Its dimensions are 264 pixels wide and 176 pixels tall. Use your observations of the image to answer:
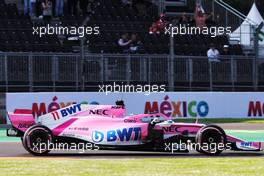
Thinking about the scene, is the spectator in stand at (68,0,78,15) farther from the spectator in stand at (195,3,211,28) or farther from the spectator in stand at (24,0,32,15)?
the spectator in stand at (195,3,211,28)

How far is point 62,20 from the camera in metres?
28.5

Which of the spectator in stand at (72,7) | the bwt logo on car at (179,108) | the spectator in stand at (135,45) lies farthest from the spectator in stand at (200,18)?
the bwt logo on car at (179,108)

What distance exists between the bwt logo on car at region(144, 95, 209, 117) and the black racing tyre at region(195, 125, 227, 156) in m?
10.9

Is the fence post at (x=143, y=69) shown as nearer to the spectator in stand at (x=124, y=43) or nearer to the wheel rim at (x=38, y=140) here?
the spectator in stand at (x=124, y=43)

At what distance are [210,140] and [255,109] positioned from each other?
1277 cm

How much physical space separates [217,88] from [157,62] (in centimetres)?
256

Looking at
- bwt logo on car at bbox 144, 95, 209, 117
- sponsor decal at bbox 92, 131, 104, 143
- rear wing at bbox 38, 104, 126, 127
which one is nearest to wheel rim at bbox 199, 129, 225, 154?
rear wing at bbox 38, 104, 126, 127

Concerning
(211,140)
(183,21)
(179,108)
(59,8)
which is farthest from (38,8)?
(211,140)

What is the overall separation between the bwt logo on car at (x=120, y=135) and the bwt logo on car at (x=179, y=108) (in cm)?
1093

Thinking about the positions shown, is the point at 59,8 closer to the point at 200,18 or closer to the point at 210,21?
the point at 200,18

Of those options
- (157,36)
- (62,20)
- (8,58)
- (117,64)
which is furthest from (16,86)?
(157,36)

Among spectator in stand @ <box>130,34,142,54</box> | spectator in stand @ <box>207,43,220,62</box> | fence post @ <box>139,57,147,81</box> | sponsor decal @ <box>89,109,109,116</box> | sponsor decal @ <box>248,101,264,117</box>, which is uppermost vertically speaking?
spectator in stand @ <box>130,34,142,54</box>

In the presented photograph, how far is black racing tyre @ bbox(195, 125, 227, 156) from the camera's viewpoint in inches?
531

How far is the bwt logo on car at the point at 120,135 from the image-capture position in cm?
1348
